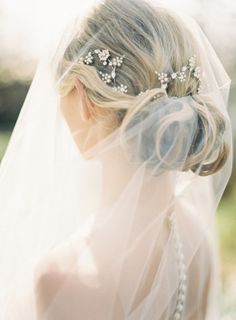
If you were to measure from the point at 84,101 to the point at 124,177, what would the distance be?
0.21 meters

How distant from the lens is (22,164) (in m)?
1.91

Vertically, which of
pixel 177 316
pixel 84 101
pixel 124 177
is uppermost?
pixel 84 101

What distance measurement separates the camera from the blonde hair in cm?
162

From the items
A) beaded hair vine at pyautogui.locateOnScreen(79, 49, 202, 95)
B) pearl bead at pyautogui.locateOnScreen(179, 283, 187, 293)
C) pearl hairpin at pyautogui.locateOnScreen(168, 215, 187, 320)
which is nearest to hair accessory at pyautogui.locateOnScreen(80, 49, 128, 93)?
beaded hair vine at pyautogui.locateOnScreen(79, 49, 202, 95)

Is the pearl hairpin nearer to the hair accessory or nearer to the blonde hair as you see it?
the blonde hair

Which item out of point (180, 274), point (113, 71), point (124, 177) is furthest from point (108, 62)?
point (180, 274)

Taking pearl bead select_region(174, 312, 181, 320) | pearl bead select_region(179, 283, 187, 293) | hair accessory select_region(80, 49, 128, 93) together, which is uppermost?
hair accessory select_region(80, 49, 128, 93)

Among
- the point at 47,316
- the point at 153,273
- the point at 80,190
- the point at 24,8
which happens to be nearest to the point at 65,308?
the point at 47,316

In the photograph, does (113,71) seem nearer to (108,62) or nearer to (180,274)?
(108,62)

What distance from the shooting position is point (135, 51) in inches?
63.6

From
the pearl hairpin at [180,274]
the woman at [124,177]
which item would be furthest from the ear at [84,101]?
the pearl hairpin at [180,274]

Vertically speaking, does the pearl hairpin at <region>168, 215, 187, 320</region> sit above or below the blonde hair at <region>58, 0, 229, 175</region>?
below

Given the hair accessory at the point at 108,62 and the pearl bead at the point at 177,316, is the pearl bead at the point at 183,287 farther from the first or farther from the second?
the hair accessory at the point at 108,62

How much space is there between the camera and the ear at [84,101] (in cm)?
166
